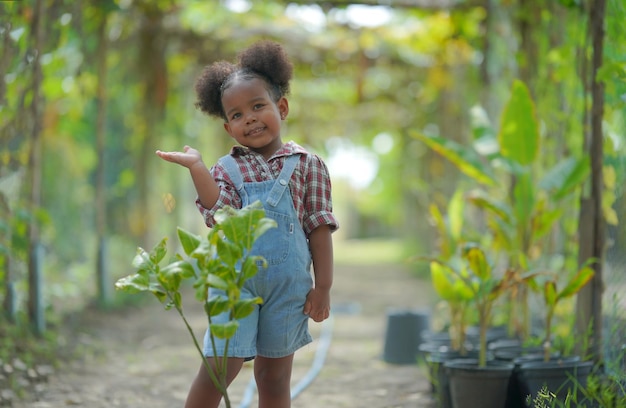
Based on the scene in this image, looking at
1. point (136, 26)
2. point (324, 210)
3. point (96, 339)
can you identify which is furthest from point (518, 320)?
point (136, 26)

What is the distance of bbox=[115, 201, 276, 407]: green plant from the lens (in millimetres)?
2164

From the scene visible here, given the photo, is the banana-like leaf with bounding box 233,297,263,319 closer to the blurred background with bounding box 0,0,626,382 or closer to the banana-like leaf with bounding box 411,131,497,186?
the blurred background with bounding box 0,0,626,382

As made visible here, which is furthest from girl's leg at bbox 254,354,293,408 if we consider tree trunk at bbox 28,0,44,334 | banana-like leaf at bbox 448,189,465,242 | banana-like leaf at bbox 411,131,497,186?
tree trunk at bbox 28,0,44,334

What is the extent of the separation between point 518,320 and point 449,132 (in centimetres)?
709

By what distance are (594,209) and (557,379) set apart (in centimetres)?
109

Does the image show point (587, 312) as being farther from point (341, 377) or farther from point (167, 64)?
point (167, 64)

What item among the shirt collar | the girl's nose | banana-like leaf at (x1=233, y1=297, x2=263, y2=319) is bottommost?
banana-like leaf at (x1=233, y1=297, x2=263, y2=319)

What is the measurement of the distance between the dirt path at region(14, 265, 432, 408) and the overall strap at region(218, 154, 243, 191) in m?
1.88

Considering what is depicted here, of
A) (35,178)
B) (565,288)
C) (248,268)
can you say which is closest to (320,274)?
(248,268)

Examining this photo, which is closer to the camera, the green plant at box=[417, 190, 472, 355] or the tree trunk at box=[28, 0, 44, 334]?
the green plant at box=[417, 190, 472, 355]

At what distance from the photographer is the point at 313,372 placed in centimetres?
511

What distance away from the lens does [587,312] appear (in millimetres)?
4031

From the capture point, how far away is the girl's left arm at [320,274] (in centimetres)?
261

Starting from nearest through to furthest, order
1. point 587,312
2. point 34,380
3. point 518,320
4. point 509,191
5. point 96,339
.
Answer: point 587,312 < point 34,380 < point 518,320 < point 509,191 < point 96,339
